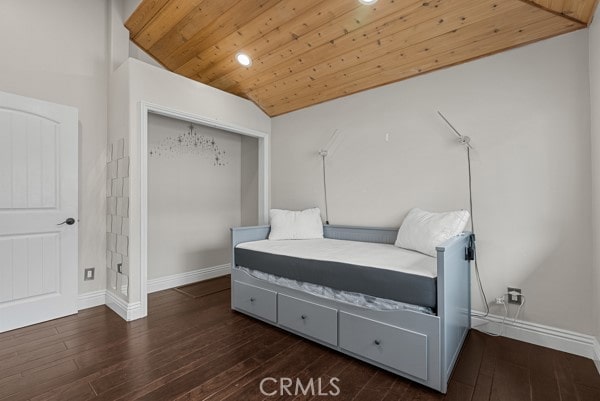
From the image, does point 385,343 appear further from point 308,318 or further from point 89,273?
point 89,273

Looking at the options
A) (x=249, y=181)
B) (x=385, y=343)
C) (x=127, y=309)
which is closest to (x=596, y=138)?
(x=385, y=343)

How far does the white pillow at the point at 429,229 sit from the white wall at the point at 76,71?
2850mm

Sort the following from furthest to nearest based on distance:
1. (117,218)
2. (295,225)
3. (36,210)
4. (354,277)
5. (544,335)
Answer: (295,225) < (117,218) < (36,210) < (544,335) < (354,277)

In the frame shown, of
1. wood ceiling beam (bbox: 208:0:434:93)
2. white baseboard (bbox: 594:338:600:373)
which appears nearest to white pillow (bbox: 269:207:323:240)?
wood ceiling beam (bbox: 208:0:434:93)

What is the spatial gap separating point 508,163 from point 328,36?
66.6 inches

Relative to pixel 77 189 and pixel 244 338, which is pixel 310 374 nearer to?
pixel 244 338

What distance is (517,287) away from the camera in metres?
2.08

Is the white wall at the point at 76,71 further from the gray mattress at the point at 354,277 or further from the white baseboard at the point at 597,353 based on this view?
the white baseboard at the point at 597,353

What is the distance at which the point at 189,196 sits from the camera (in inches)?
139

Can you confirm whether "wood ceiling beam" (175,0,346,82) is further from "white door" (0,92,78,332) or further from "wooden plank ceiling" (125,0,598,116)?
"white door" (0,92,78,332)

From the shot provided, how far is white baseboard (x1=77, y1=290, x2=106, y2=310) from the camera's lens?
2.66m

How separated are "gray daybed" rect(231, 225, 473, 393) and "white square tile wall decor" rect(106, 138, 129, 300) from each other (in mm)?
1070

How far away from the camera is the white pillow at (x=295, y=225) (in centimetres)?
289

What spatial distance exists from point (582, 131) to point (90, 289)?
163 inches
